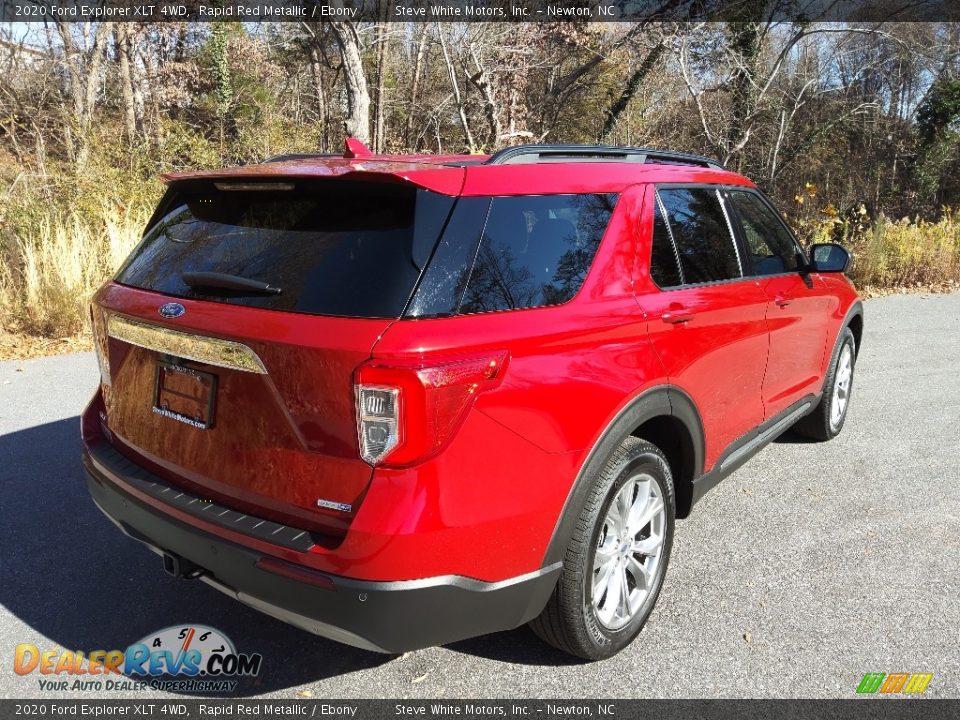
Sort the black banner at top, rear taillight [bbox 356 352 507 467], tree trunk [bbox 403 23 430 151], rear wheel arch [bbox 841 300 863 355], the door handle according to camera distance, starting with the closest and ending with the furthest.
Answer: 1. rear taillight [bbox 356 352 507 467]
2. the door handle
3. rear wheel arch [bbox 841 300 863 355]
4. the black banner at top
5. tree trunk [bbox 403 23 430 151]

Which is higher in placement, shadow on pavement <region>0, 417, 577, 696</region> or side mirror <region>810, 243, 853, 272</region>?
side mirror <region>810, 243, 853, 272</region>

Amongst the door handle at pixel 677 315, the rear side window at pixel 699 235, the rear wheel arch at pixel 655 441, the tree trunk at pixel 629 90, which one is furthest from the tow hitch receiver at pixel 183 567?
the tree trunk at pixel 629 90

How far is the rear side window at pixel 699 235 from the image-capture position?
3.06 metres

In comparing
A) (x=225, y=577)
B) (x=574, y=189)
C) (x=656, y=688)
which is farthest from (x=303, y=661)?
(x=574, y=189)

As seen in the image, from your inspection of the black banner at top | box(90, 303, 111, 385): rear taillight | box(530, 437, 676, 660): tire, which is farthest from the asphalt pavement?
the black banner at top

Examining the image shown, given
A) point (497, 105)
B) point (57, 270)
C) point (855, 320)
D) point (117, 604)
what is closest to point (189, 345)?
point (117, 604)

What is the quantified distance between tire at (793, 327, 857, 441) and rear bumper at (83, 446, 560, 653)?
3.29 m

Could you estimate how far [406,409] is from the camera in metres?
1.91

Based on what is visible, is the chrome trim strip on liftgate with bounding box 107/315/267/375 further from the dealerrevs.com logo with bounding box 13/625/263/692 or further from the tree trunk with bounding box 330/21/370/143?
the tree trunk with bounding box 330/21/370/143

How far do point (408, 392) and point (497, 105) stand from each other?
17318mm

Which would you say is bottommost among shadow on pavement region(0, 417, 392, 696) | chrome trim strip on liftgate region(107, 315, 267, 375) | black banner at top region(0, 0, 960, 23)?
shadow on pavement region(0, 417, 392, 696)

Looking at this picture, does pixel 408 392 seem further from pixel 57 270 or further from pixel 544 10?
pixel 544 10

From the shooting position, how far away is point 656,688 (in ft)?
8.32

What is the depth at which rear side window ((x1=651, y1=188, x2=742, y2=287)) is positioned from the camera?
3.06 metres
